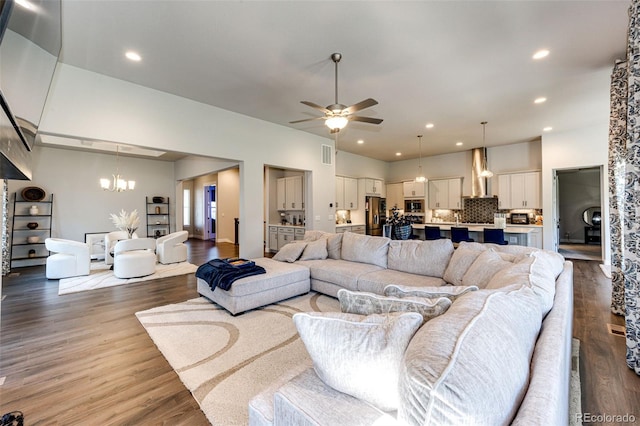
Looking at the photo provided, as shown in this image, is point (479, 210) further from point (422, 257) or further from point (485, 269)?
point (485, 269)

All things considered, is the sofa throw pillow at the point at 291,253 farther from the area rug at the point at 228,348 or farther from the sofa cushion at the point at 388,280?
the sofa cushion at the point at 388,280

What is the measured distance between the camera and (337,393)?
1.08m

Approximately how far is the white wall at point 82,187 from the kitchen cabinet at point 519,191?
11.2 meters

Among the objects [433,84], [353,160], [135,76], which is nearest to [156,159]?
[135,76]

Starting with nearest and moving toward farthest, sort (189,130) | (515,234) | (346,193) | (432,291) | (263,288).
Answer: (432,291)
(263,288)
(189,130)
(515,234)
(346,193)

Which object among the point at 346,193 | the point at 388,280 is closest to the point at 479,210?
the point at 346,193

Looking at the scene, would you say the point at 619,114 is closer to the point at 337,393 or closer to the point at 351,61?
the point at 351,61

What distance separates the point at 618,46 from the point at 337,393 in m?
4.99

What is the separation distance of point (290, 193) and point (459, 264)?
5738 millimetres

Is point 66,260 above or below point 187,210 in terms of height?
below

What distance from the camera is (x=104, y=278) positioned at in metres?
5.12

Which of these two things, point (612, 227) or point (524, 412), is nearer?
point (524, 412)

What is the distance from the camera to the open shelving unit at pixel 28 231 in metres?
6.57

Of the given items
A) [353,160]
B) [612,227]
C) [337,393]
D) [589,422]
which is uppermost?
[353,160]
